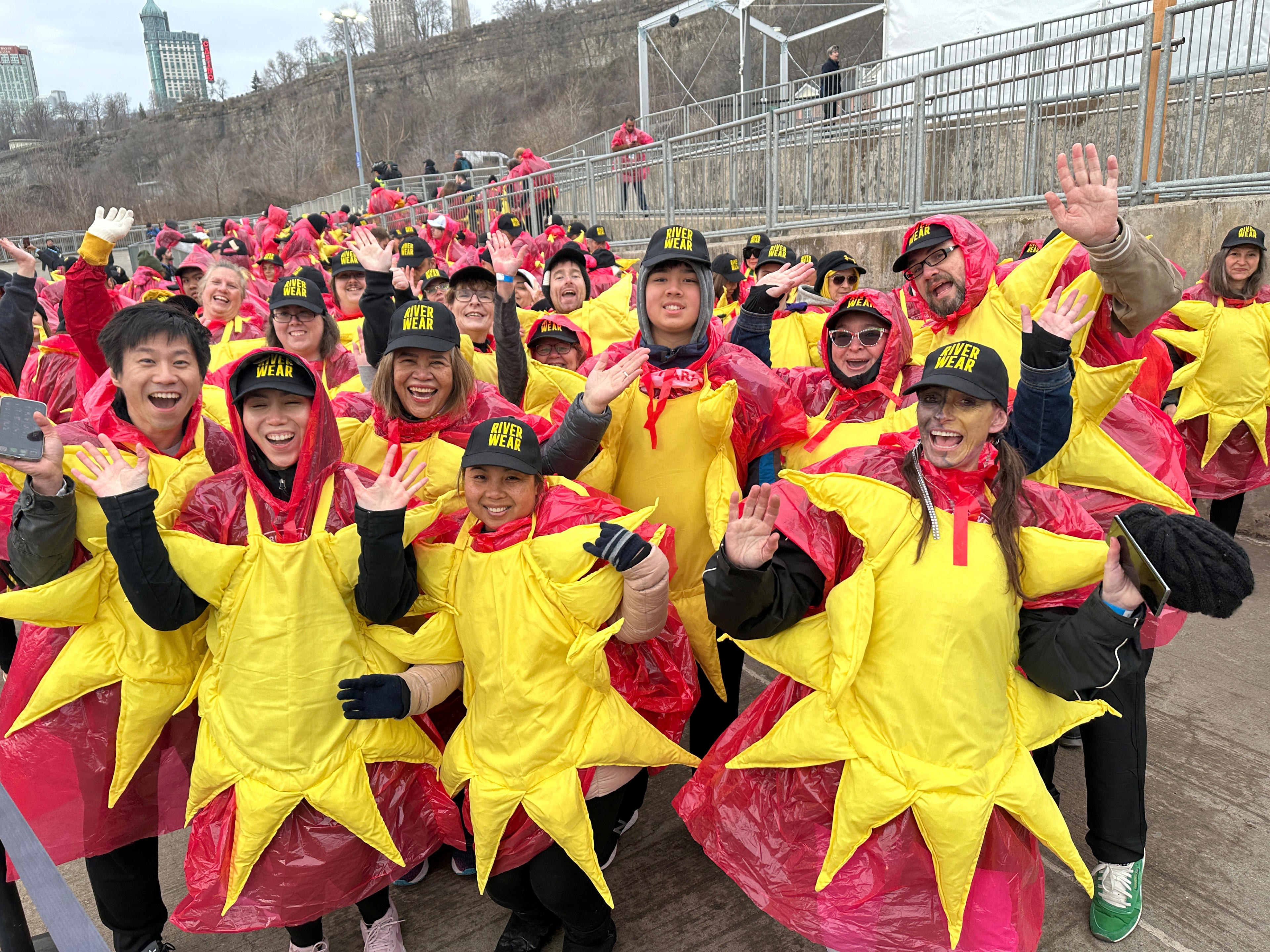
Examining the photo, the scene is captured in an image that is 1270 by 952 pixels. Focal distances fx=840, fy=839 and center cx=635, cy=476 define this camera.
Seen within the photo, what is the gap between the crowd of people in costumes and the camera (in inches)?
80.5

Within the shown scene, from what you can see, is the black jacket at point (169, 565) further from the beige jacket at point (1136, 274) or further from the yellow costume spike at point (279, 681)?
the beige jacket at point (1136, 274)

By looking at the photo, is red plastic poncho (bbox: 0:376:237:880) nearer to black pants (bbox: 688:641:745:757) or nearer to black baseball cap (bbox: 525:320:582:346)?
black pants (bbox: 688:641:745:757)

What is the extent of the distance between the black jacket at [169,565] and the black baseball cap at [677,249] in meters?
1.36

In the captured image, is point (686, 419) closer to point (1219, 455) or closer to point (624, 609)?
point (624, 609)

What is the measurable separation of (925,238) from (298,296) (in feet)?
9.08

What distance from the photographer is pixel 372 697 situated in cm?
Answer: 231

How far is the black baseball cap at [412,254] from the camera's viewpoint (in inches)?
236

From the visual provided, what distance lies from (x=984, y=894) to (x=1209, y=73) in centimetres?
631

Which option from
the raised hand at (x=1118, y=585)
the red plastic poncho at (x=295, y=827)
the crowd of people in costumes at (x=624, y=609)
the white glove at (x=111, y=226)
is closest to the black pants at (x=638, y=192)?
the white glove at (x=111, y=226)

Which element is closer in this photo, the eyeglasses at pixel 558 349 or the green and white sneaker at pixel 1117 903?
the green and white sneaker at pixel 1117 903

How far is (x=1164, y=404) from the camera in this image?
5.40 metres

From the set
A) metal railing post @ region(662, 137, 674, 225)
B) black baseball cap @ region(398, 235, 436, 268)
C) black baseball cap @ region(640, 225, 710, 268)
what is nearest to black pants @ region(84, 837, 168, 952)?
black baseball cap @ region(640, 225, 710, 268)

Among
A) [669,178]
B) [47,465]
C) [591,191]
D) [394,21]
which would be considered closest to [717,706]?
[47,465]

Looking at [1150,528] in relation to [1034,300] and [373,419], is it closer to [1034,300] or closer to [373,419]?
[1034,300]
